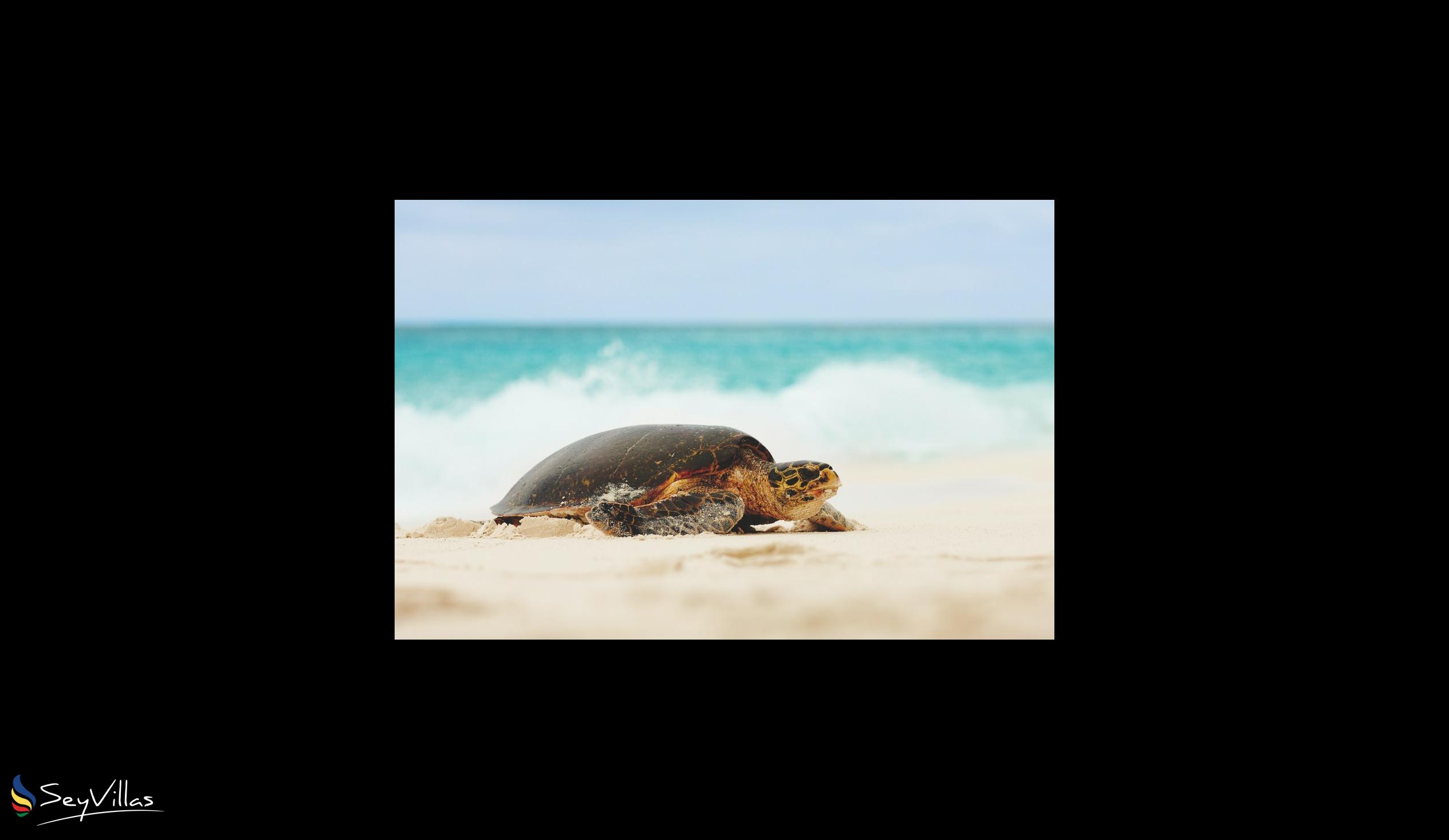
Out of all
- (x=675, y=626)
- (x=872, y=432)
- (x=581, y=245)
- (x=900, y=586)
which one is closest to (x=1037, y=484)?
(x=872, y=432)

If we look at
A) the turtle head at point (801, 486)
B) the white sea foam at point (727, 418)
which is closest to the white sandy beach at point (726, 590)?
the turtle head at point (801, 486)

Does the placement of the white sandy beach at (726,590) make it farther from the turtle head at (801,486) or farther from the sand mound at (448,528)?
the turtle head at (801,486)

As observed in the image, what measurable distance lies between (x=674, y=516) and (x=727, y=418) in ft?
9.14

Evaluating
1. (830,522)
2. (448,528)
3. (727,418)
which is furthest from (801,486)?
(727,418)

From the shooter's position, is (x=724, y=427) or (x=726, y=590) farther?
(x=724, y=427)

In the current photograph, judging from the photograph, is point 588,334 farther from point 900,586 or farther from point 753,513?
point 900,586

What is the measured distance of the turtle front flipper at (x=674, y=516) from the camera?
14.1 ft

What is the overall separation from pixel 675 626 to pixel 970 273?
4.71 meters

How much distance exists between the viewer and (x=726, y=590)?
130 inches

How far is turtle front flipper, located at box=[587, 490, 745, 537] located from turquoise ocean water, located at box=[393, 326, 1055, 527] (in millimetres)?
1439

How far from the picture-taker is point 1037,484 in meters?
5.52

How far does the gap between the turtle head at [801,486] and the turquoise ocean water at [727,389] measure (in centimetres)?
185

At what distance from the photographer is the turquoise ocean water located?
20.3 feet

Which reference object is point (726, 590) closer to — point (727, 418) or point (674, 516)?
point (674, 516)
